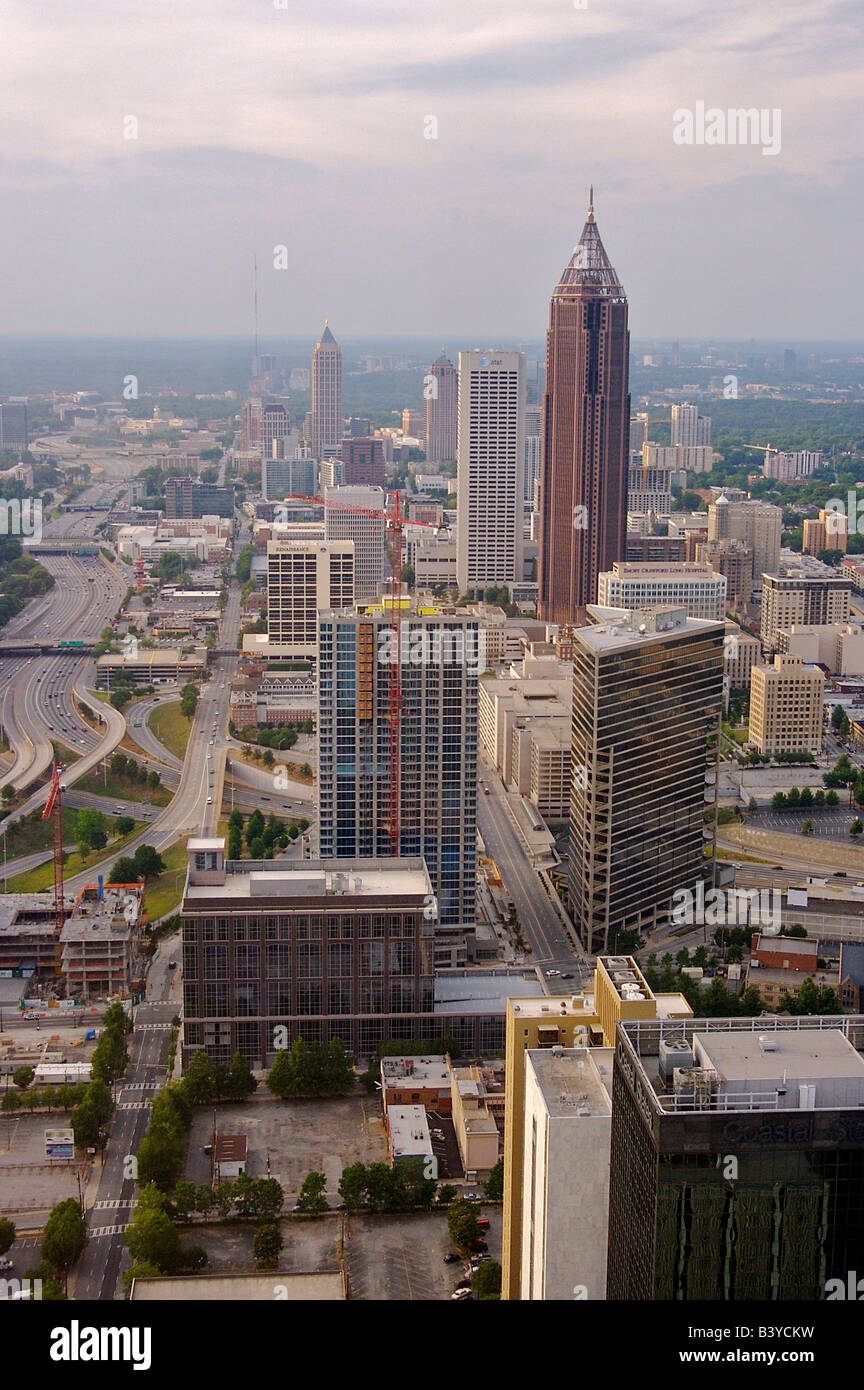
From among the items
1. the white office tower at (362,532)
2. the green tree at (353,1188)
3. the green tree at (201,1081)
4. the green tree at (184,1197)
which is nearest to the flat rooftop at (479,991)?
the green tree at (201,1081)

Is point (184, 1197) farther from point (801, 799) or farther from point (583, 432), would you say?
point (583, 432)

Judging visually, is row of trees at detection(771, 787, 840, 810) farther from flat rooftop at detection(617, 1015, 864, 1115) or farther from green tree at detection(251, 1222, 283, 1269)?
flat rooftop at detection(617, 1015, 864, 1115)

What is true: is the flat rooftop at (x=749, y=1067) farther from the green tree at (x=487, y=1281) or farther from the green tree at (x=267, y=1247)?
the green tree at (x=267, y=1247)

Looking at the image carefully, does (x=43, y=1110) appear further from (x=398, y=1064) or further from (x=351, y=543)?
(x=351, y=543)

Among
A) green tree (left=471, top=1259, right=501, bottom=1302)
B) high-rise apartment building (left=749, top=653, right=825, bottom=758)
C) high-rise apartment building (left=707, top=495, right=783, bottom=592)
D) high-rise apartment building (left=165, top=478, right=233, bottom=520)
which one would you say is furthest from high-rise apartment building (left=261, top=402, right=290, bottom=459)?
green tree (left=471, top=1259, right=501, bottom=1302)

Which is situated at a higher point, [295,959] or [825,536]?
[825,536]

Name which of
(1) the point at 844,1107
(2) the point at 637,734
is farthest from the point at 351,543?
(1) the point at 844,1107

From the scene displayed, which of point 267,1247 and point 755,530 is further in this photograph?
point 755,530

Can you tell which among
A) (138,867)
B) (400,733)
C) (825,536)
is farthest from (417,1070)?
(825,536)
